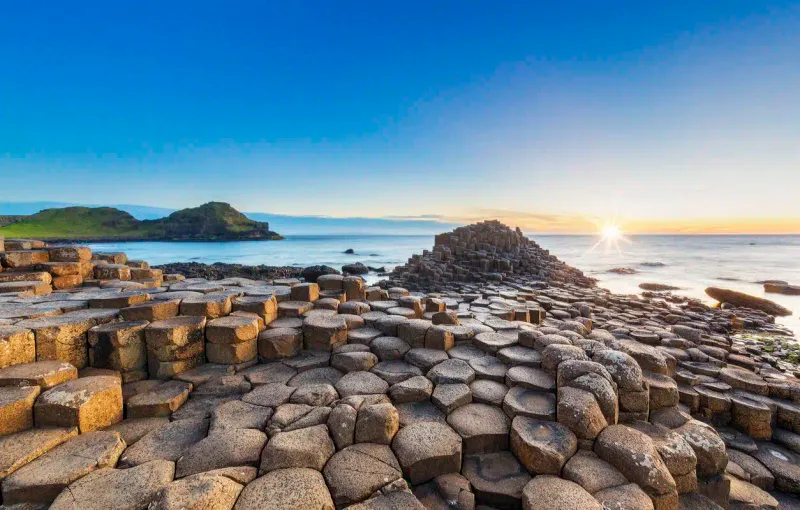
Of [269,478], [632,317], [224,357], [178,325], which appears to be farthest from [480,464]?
[632,317]

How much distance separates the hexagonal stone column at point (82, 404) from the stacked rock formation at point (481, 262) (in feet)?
37.6

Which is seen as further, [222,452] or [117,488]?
[222,452]

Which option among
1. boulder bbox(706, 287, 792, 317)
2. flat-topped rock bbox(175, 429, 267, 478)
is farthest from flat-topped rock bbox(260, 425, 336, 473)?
boulder bbox(706, 287, 792, 317)

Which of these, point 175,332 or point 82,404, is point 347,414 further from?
point 175,332

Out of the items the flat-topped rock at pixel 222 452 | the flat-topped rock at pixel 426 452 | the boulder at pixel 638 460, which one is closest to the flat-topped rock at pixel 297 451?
the flat-topped rock at pixel 222 452

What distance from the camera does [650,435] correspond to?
3.39 metres

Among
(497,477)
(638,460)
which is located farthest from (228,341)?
(638,460)

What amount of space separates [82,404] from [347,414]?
2.26 meters

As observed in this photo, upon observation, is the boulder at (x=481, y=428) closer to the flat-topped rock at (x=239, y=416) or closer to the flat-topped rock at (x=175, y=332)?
the flat-topped rock at (x=239, y=416)

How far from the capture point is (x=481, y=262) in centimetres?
1748

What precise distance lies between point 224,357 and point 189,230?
9720 cm

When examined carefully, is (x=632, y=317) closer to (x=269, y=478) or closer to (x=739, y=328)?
(x=739, y=328)

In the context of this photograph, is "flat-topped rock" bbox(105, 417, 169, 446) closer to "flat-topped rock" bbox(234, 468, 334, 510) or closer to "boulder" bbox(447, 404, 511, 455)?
"flat-topped rock" bbox(234, 468, 334, 510)

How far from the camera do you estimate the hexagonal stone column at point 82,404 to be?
2.89m
